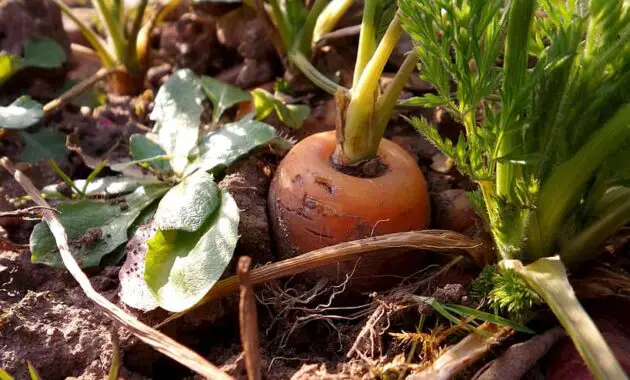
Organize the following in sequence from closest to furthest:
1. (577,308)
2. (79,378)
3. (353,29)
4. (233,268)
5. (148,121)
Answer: (577,308) → (79,378) → (233,268) → (353,29) → (148,121)

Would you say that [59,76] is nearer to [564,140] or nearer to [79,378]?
[79,378]

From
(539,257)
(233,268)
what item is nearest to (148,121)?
(233,268)

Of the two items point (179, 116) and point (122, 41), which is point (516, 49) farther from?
point (122, 41)

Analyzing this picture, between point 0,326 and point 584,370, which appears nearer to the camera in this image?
point 584,370

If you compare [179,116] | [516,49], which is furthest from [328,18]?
[516,49]

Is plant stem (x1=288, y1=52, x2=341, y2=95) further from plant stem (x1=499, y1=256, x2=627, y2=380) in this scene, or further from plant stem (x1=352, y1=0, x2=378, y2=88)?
plant stem (x1=499, y1=256, x2=627, y2=380)

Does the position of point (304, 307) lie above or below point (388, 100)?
below

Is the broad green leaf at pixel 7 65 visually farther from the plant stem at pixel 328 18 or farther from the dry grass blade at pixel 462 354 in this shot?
the dry grass blade at pixel 462 354
